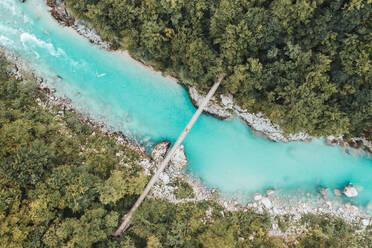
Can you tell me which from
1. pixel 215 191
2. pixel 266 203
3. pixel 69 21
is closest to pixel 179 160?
pixel 215 191

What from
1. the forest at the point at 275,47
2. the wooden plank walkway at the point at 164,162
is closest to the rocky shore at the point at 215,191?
the wooden plank walkway at the point at 164,162

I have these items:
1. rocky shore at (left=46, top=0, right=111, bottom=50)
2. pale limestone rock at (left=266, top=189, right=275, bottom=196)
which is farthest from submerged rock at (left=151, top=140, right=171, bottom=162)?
rocky shore at (left=46, top=0, right=111, bottom=50)

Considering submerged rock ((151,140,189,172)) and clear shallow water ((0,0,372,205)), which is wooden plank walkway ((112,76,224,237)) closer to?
submerged rock ((151,140,189,172))

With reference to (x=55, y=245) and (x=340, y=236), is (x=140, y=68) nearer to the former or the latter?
(x=55, y=245)

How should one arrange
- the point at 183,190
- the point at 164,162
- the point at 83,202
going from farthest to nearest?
the point at 183,190, the point at 164,162, the point at 83,202

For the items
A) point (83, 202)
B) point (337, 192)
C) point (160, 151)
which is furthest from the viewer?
point (337, 192)

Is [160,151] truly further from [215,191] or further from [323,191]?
[323,191]
